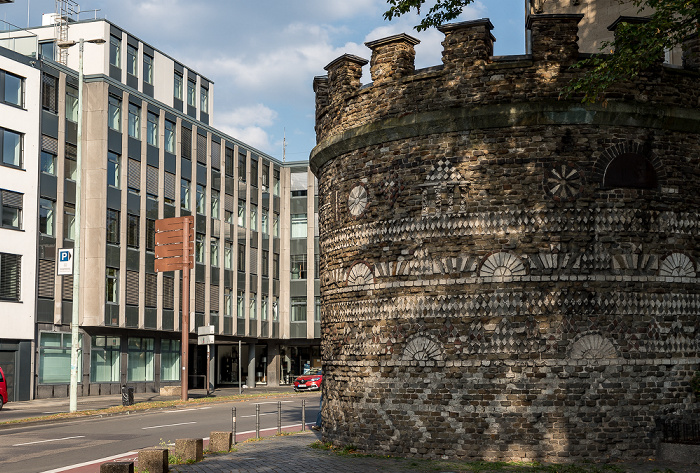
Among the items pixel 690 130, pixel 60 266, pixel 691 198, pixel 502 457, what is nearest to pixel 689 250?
pixel 691 198

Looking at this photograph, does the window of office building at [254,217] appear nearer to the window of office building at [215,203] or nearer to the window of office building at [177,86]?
the window of office building at [215,203]

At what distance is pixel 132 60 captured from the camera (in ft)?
165

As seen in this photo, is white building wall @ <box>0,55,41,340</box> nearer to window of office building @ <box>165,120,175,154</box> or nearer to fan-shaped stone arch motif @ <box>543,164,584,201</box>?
window of office building @ <box>165,120,175,154</box>

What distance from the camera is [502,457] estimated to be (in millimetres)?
11734

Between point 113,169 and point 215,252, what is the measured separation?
11.3 m

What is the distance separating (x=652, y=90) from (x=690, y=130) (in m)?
0.91

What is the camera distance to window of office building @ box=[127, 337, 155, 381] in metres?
44.8

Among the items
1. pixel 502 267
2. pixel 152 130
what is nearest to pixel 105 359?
pixel 152 130

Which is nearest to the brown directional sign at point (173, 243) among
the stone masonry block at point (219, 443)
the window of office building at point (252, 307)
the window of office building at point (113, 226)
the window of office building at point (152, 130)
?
the window of office building at point (113, 226)

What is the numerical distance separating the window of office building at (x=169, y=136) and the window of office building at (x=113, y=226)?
668 cm

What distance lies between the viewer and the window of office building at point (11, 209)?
36.7m

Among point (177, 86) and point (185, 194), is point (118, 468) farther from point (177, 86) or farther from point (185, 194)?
point (177, 86)

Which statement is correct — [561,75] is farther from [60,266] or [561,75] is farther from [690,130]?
[60,266]

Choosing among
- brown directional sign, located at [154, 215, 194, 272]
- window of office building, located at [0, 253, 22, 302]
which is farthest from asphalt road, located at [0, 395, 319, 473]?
window of office building, located at [0, 253, 22, 302]
